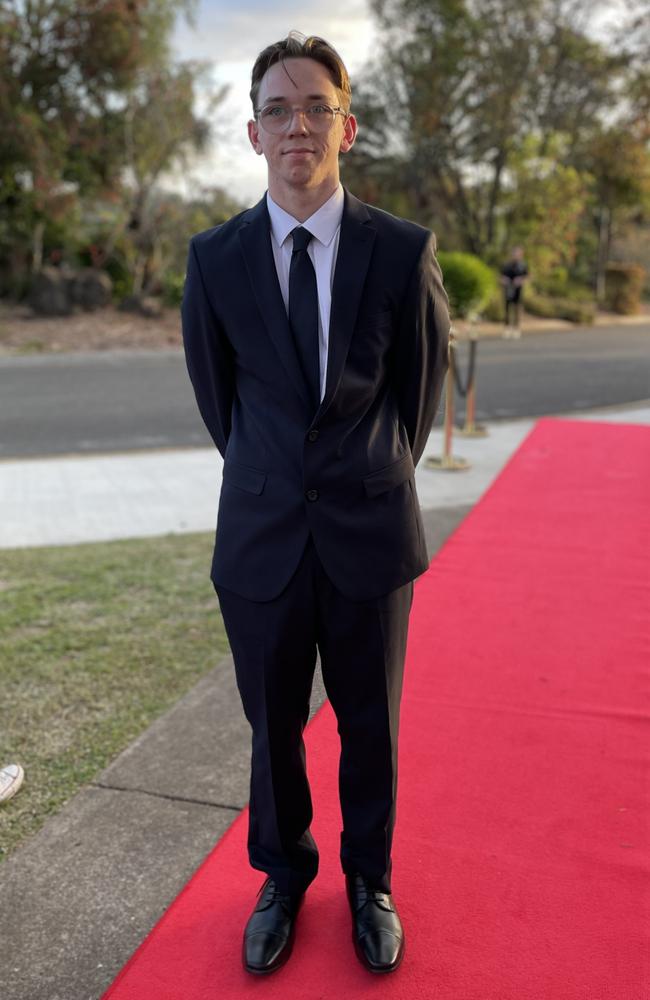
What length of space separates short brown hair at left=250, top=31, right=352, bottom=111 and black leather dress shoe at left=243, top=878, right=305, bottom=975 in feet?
6.02

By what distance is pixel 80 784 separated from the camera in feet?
10.7

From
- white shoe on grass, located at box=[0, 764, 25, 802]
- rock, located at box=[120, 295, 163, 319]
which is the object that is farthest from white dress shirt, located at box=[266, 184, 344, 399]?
rock, located at box=[120, 295, 163, 319]

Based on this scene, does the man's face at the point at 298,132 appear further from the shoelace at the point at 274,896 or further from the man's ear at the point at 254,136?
the shoelace at the point at 274,896

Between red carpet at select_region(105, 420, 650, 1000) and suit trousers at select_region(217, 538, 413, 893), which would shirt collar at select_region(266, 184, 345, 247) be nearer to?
suit trousers at select_region(217, 538, 413, 893)

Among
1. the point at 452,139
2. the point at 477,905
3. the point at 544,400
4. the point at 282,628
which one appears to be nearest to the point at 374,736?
the point at 282,628

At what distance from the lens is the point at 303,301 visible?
215 centimetres

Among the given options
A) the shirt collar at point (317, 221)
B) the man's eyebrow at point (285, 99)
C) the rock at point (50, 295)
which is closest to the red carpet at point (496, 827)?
the shirt collar at point (317, 221)

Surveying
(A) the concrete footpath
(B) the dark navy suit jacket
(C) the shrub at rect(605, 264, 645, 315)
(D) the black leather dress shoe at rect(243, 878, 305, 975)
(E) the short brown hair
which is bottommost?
(C) the shrub at rect(605, 264, 645, 315)

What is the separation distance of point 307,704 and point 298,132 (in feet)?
4.32

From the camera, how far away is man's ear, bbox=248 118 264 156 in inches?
85.7

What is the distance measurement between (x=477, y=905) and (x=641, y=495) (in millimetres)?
4296

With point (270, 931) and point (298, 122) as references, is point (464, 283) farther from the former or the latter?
point (270, 931)

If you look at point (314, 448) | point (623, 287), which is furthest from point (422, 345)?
point (623, 287)

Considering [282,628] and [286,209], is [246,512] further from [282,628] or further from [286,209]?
[286,209]
